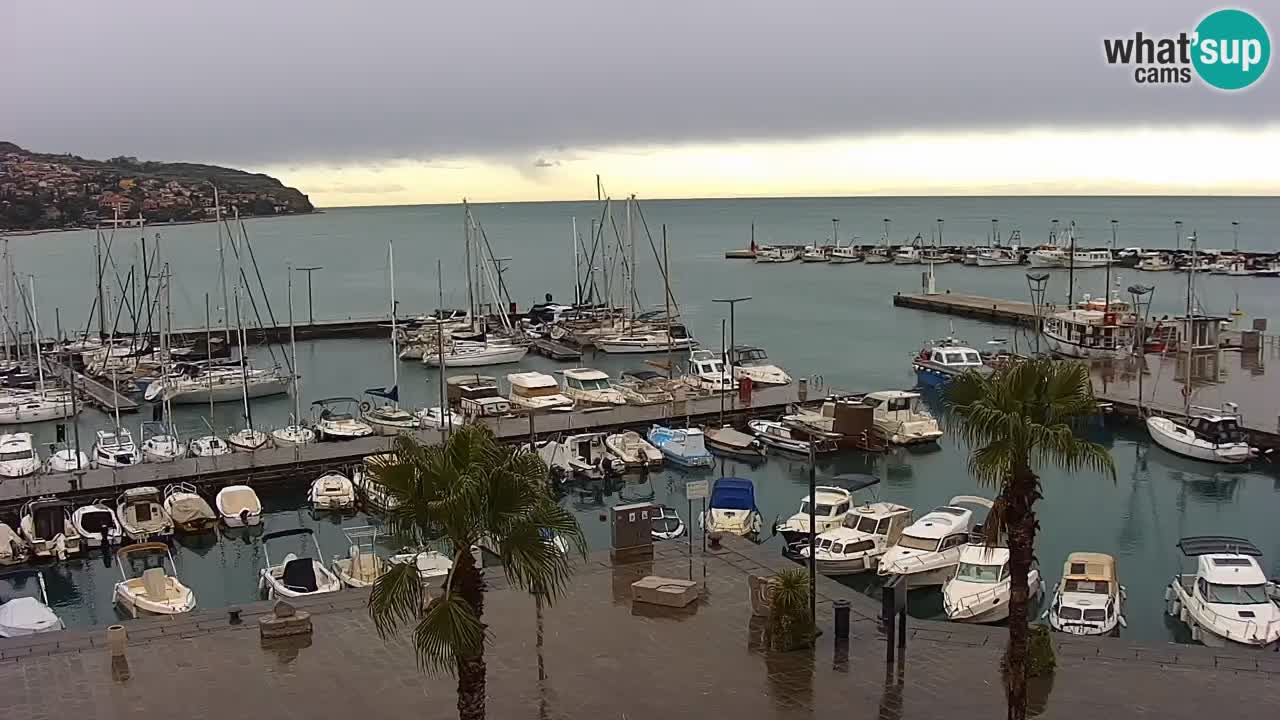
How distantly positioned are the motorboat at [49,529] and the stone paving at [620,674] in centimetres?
1456

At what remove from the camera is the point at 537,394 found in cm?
4819

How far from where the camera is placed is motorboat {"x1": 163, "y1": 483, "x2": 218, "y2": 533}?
1262 inches

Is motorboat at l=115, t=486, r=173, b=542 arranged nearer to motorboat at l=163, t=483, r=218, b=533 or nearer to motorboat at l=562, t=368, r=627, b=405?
motorboat at l=163, t=483, r=218, b=533

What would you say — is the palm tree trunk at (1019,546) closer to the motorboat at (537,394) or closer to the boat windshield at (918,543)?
the boat windshield at (918,543)

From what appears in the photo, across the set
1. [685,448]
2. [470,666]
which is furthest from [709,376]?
[470,666]

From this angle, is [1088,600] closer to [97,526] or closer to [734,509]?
[734,509]

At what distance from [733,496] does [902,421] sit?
13657 mm

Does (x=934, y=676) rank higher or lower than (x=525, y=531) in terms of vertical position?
lower

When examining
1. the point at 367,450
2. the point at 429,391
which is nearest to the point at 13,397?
the point at 429,391

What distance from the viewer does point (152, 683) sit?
14.9m

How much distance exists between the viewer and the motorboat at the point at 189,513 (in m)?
32.1

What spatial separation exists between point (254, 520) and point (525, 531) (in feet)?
80.4

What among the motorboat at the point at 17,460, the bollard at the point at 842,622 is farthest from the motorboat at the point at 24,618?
the motorboat at the point at 17,460

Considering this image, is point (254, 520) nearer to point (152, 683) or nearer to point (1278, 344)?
point (152, 683)
